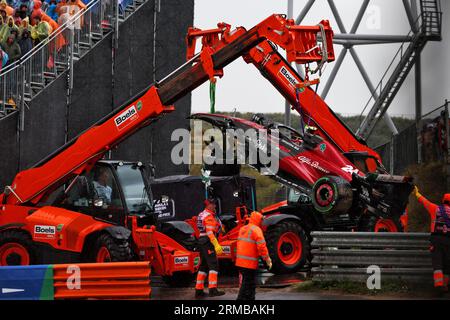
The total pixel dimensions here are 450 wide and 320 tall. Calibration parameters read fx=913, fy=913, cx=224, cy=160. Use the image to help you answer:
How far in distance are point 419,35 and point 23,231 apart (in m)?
17.0

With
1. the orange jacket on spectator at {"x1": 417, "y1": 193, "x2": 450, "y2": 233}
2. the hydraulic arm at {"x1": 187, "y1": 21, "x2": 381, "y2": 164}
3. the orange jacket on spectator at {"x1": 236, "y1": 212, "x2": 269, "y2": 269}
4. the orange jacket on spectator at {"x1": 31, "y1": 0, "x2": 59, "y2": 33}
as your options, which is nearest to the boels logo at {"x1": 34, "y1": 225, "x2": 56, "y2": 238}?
the orange jacket on spectator at {"x1": 236, "y1": 212, "x2": 269, "y2": 269}

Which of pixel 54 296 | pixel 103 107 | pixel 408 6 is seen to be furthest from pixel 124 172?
pixel 408 6

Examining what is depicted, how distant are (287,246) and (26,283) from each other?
21.3ft

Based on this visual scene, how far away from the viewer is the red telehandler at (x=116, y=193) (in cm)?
1730

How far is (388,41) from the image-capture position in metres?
31.8

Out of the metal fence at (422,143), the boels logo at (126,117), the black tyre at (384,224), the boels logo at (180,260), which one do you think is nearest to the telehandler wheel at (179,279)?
the boels logo at (180,260)

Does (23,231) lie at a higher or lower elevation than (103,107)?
lower

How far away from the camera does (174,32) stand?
28656mm

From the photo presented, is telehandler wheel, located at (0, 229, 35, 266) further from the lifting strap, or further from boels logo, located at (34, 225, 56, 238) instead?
the lifting strap

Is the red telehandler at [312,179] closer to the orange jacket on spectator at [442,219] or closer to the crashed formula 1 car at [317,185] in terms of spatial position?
the crashed formula 1 car at [317,185]

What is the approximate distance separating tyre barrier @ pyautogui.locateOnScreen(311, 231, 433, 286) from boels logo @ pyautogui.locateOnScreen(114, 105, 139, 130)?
4.32 m

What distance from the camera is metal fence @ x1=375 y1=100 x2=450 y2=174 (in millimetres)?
23453

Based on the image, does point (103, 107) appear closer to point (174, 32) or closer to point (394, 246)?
point (174, 32)

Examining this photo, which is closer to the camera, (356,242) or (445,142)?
(356,242)
